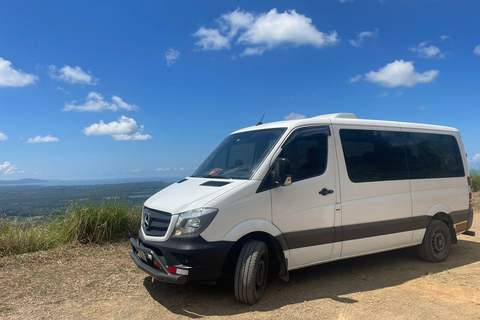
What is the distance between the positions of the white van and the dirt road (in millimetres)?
425

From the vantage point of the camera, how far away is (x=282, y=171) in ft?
14.5

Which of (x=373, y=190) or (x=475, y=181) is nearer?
(x=373, y=190)

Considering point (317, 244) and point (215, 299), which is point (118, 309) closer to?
point (215, 299)

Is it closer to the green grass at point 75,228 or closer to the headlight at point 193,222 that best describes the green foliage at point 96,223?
the green grass at point 75,228

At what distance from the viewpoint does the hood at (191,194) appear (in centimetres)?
421

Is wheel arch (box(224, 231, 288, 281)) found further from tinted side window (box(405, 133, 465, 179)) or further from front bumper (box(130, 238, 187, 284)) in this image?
tinted side window (box(405, 133, 465, 179))

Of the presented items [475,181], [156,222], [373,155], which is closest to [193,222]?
[156,222]

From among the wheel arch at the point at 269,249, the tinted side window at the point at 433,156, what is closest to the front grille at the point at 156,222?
the wheel arch at the point at 269,249

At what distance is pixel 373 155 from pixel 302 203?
1816 millimetres

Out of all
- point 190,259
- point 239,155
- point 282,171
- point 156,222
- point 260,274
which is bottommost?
point 260,274

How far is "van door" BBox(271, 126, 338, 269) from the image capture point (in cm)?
464

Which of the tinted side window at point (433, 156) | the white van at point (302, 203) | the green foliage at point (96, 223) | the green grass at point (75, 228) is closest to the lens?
the white van at point (302, 203)

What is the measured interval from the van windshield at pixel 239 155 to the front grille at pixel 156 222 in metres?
1.03

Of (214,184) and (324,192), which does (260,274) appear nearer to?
Result: (214,184)
